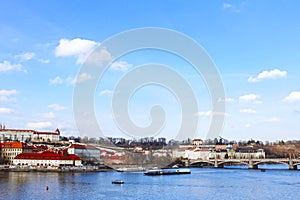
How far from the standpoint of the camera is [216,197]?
55.1ft

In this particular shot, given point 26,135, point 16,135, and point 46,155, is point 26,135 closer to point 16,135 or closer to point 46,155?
point 16,135

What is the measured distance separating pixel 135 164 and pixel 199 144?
38.1 meters

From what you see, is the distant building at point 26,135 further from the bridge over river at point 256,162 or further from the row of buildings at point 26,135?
the bridge over river at point 256,162

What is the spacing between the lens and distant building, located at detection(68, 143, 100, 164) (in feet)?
142

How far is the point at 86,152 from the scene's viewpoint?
44.9 metres

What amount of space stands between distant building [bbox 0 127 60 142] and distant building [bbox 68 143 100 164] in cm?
1869

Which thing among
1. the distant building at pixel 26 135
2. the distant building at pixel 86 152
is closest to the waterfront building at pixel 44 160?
the distant building at pixel 86 152

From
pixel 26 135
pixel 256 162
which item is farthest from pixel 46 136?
pixel 256 162

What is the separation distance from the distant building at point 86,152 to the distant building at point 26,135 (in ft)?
Result: 61.3

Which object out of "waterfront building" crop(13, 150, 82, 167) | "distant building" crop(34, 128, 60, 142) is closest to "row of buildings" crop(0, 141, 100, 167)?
"waterfront building" crop(13, 150, 82, 167)

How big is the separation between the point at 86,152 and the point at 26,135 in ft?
72.6

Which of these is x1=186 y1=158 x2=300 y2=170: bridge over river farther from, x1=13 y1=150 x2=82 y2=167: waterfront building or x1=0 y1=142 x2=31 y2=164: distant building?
x1=0 y1=142 x2=31 y2=164: distant building

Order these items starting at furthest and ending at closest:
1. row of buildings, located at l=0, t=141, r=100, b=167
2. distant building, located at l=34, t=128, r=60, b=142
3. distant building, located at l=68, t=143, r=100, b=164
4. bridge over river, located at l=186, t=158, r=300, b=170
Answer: distant building, located at l=34, t=128, r=60, b=142, distant building, located at l=68, t=143, r=100, b=164, bridge over river, located at l=186, t=158, r=300, b=170, row of buildings, located at l=0, t=141, r=100, b=167

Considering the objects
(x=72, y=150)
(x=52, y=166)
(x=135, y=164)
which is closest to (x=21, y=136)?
(x=72, y=150)
